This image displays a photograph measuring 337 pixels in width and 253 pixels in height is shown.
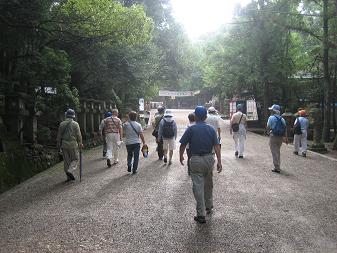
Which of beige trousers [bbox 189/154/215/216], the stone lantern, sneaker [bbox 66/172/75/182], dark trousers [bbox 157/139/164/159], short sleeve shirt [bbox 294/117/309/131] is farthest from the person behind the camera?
the stone lantern

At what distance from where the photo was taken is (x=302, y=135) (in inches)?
621

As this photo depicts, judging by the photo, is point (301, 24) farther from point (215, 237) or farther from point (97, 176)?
point (215, 237)

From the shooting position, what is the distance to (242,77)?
31875 mm

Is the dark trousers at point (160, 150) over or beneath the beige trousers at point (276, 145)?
beneath

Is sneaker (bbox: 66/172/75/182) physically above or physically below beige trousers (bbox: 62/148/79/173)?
below

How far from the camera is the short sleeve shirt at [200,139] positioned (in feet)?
23.1

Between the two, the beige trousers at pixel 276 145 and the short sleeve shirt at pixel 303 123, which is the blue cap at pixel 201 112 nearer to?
the beige trousers at pixel 276 145

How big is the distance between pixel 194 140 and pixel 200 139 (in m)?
0.10

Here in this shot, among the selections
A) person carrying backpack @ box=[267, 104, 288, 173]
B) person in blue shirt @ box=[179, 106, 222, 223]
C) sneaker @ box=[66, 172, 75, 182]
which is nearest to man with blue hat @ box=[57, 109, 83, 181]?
sneaker @ box=[66, 172, 75, 182]

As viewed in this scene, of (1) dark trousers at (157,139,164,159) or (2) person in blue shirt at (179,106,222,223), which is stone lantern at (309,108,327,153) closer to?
(1) dark trousers at (157,139,164,159)

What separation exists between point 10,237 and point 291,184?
653 centimetres

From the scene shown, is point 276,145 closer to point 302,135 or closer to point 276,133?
point 276,133

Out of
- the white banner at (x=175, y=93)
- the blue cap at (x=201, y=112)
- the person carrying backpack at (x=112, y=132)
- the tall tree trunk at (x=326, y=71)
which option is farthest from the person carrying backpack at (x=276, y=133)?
the white banner at (x=175, y=93)

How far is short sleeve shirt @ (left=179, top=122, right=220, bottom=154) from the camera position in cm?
704
